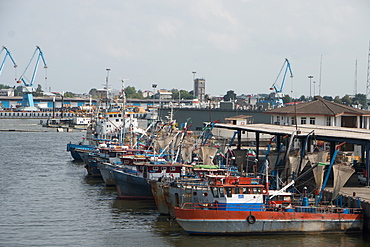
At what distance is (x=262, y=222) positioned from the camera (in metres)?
35.8

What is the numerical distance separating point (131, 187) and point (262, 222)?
54.8ft

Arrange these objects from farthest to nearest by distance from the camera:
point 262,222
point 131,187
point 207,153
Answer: point 207,153, point 131,187, point 262,222

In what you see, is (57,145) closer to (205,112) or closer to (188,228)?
(205,112)

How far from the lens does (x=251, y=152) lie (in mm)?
64812

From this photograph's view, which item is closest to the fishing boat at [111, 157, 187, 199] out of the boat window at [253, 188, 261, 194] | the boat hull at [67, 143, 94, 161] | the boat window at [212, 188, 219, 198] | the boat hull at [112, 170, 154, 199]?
the boat hull at [112, 170, 154, 199]

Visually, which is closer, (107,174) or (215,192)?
(215,192)

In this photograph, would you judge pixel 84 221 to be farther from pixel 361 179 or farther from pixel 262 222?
pixel 361 179

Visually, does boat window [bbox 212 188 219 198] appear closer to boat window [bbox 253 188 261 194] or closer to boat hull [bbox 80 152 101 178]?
boat window [bbox 253 188 261 194]

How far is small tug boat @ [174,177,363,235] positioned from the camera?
35.6m

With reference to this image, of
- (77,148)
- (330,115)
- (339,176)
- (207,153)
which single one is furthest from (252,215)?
(77,148)

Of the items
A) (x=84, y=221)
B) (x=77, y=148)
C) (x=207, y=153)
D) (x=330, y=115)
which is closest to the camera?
(x=84, y=221)

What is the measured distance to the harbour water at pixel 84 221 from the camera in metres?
35.7

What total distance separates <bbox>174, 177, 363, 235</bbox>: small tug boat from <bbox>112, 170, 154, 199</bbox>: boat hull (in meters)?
12.8

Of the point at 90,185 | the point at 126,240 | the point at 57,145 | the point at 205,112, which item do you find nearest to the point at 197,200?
the point at 126,240
